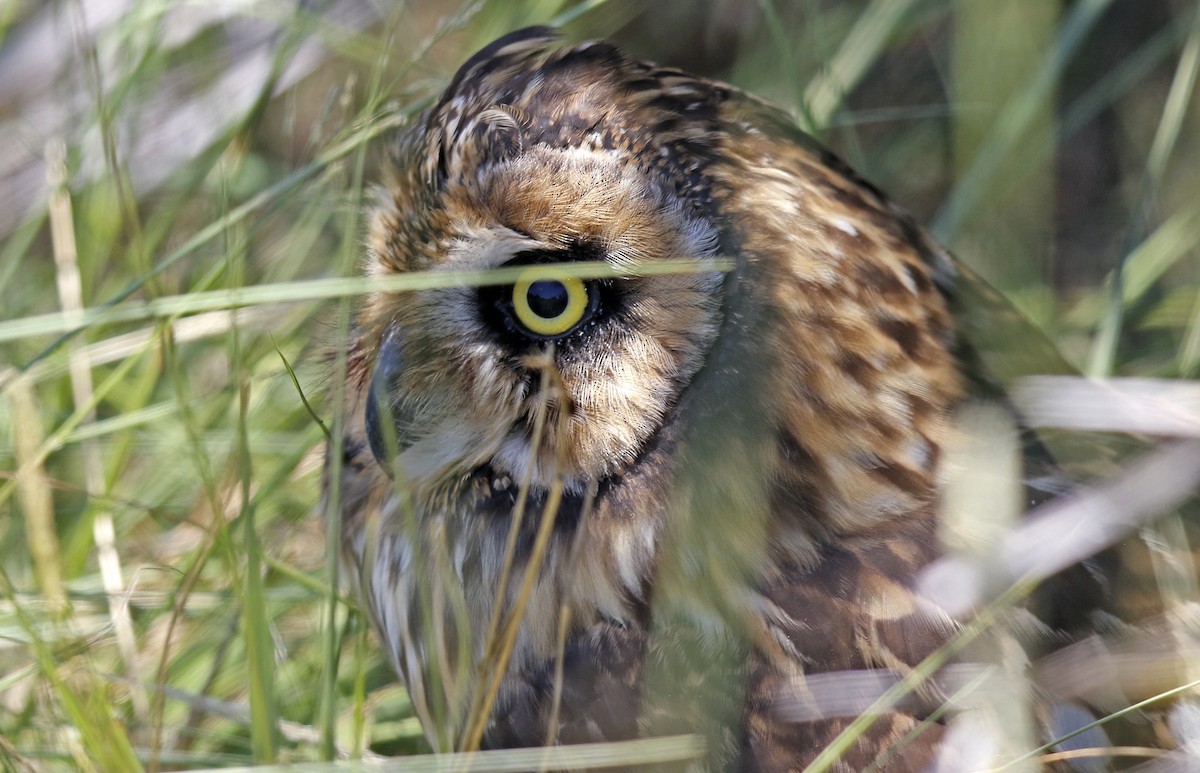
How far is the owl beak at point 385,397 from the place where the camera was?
Result: 136 cm

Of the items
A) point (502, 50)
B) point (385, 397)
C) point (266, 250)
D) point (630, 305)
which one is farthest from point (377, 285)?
point (266, 250)

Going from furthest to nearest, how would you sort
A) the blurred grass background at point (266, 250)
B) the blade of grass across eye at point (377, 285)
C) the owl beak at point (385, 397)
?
the blurred grass background at point (266, 250)
the owl beak at point (385, 397)
the blade of grass across eye at point (377, 285)

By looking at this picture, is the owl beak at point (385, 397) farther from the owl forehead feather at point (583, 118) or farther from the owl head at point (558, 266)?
the owl forehead feather at point (583, 118)

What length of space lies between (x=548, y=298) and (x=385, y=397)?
24 cm

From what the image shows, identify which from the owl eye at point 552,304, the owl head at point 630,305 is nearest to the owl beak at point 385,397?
the owl head at point 630,305

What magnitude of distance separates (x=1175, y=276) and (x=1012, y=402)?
1.06 metres

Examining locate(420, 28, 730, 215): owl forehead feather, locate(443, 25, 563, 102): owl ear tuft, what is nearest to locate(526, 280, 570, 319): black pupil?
locate(420, 28, 730, 215): owl forehead feather

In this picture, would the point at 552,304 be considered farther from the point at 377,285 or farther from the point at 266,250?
the point at 266,250

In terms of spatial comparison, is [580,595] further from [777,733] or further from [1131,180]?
[1131,180]

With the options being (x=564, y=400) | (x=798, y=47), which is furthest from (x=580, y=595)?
(x=798, y=47)

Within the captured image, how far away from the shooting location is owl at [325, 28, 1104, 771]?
1.25 m

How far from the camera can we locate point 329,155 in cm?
155

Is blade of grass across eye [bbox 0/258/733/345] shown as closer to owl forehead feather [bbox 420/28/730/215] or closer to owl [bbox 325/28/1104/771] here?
owl [bbox 325/28/1104/771]

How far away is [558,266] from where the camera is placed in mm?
1226
